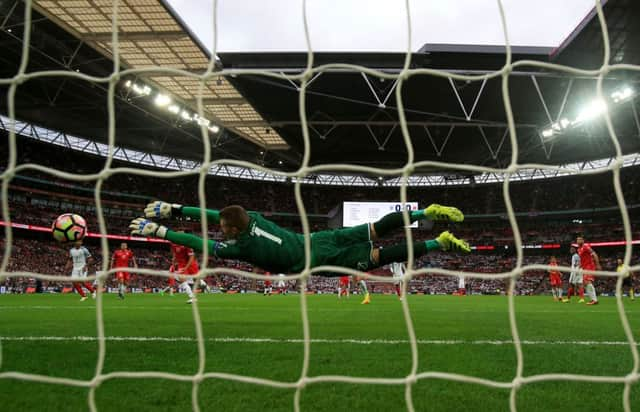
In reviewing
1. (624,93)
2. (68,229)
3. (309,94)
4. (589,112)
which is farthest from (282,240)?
(589,112)

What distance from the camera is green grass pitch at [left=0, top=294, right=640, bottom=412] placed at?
275cm

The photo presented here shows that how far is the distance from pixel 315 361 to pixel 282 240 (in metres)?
1.14

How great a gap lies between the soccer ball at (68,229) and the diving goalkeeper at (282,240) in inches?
50.9

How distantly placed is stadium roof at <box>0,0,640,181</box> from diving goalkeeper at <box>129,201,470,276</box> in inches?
376

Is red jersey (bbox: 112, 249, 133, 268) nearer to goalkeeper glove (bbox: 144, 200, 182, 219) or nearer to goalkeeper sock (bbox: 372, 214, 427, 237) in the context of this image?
goalkeeper glove (bbox: 144, 200, 182, 219)

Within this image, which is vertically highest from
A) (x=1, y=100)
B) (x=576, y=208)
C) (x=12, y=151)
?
(x=1, y=100)

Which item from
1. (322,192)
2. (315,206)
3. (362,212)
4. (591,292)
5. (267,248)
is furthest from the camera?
(322,192)

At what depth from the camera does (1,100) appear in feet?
77.7

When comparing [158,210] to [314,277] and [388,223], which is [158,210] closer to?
[388,223]

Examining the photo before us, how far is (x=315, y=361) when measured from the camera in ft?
12.5

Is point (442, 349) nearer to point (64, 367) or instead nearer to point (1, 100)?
point (64, 367)

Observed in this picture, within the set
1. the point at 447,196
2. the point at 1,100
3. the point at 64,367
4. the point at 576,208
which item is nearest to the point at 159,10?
the point at 64,367

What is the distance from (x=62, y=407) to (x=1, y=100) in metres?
26.1

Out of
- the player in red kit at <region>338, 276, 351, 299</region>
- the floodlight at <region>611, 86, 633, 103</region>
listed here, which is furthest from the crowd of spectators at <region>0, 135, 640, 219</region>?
the floodlight at <region>611, 86, 633, 103</region>
